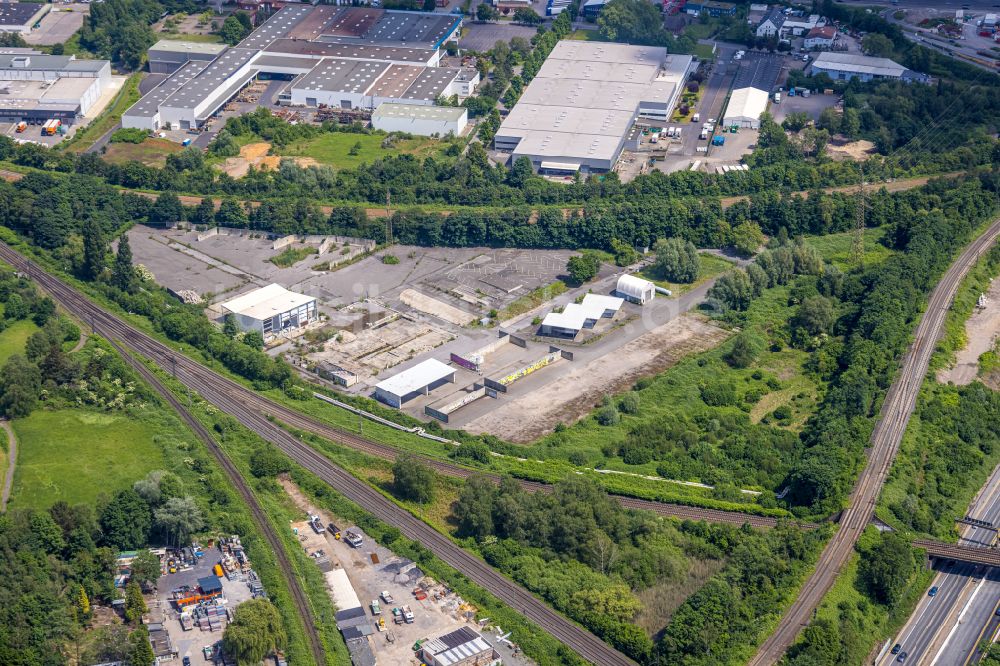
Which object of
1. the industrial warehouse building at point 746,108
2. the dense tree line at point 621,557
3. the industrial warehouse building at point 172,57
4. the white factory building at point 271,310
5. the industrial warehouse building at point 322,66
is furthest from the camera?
the industrial warehouse building at point 172,57

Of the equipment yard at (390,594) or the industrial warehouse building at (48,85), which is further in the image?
the industrial warehouse building at (48,85)

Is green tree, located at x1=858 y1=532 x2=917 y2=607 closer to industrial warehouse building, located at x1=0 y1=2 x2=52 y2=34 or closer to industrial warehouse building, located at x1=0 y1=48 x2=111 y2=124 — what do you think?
industrial warehouse building, located at x1=0 y1=48 x2=111 y2=124

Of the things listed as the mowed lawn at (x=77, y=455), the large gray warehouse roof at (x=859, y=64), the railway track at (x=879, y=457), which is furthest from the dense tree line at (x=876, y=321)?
the mowed lawn at (x=77, y=455)

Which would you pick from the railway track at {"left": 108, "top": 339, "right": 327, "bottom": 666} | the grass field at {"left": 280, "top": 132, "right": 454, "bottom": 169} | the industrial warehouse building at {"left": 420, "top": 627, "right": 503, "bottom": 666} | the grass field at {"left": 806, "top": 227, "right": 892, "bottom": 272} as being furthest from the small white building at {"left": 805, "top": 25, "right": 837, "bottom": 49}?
the industrial warehouse building at {"left": 420, "top": 627, "right": 503, "bottom": 666}

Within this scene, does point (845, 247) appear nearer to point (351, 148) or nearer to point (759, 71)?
point (759, 71)

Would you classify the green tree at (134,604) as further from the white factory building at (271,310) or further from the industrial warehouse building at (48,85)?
the industrial warehouse building at (48,85)

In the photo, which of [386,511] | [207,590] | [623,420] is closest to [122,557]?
[207,590]

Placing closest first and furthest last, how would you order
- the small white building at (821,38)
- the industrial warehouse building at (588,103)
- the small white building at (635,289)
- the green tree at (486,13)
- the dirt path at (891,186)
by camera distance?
the small white building at (635,289) < the dirt path at (891,186) < the industrial warehouse building at (588,103) < the small white building at (821,38) < the green tree at (486,13)
